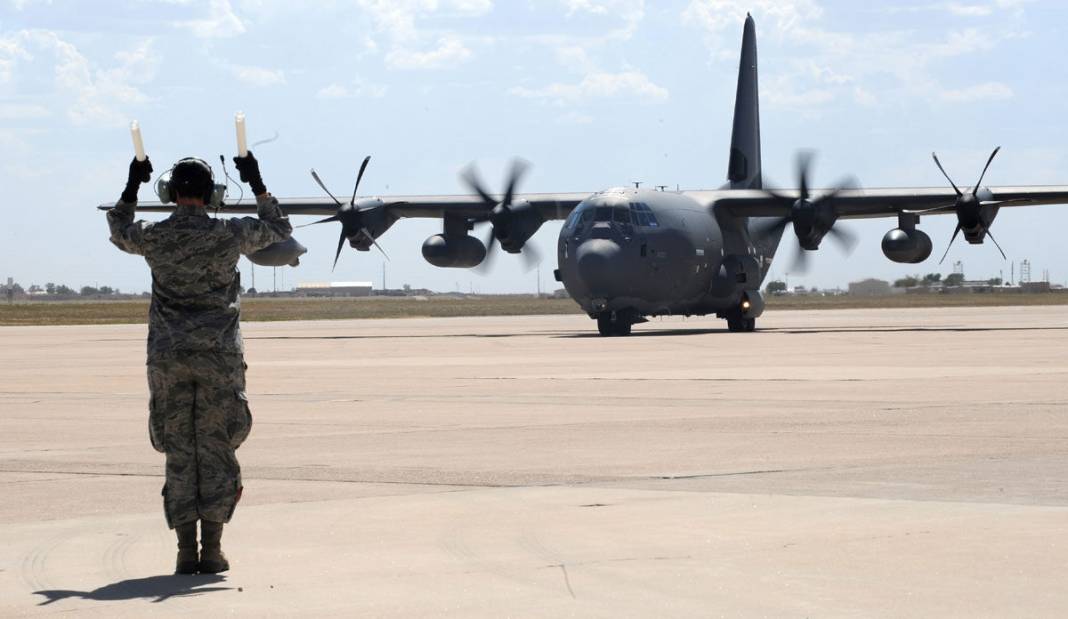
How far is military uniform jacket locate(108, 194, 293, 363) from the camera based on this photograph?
Result: 295 inches

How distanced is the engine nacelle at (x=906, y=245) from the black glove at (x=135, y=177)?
124 feet

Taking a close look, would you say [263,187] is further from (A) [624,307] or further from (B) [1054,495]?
(A) [624,307]

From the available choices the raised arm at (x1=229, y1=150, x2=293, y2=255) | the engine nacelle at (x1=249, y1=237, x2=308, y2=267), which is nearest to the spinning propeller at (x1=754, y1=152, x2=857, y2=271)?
the engine nacelle at (x1=249, y1=237, x2=308, y2=267)

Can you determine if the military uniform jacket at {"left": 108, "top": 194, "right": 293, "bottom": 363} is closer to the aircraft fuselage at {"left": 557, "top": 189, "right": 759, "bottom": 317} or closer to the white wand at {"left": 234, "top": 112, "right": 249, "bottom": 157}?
the white wand at {"left": 234, "top": 112, "right": 249, "bottom": 157}

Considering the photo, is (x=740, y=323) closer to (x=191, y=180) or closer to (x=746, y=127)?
(x=746, y=127)

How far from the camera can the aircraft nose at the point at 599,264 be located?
4047 centimetres

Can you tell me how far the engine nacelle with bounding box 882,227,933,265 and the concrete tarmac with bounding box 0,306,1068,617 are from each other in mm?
23241

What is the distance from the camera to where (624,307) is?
41.7 m

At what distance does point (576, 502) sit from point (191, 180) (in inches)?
124

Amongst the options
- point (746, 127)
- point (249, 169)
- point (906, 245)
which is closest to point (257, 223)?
point (249, 169)

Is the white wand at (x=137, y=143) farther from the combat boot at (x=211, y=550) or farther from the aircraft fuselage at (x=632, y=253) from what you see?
the aircraft fuselage at (x=632, y=253)

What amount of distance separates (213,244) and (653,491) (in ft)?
11.7

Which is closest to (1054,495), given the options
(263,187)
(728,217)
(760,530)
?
(760,530)

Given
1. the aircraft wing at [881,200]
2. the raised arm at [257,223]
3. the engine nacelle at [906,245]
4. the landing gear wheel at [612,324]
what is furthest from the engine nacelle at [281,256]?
the raised arm at [257,223]
